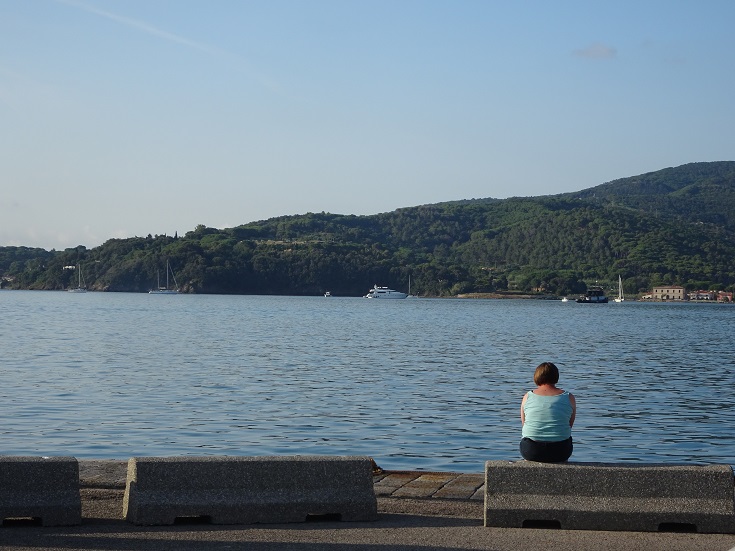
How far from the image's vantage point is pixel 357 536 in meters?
8.77

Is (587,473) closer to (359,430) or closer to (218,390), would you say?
(359,430)

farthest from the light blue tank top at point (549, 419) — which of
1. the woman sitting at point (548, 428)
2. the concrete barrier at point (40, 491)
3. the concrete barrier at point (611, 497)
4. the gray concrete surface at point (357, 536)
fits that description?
the concrete barrier at point (40, 491)

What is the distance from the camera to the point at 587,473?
9055 mm

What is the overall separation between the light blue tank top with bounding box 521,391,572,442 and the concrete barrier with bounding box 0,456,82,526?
393 cm

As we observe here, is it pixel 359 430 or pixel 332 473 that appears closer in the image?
pixel 332 473

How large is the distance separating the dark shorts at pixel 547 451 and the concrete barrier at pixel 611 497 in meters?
0.42

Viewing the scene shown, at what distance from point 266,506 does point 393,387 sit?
23262 mm

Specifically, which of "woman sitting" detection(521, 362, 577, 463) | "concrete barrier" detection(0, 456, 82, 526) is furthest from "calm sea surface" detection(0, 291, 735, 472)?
"concrete barrier" detection(0, 456, 82, 526)

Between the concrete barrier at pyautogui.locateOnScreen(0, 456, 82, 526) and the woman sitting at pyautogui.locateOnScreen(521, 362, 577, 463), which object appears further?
the woman sitting at pyautogui.locateOnScreen(521, 362, 577, 463)

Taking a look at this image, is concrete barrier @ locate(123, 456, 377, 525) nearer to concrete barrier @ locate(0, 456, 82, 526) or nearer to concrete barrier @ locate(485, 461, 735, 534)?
concrete barrier @ locate(0, 456, 82, 526)

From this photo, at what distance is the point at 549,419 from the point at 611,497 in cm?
88

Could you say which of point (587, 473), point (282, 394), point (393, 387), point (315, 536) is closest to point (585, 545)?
point (587, 473)

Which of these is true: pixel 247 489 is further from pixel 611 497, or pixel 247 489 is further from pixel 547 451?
pixel 611 497

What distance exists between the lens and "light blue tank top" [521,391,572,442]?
958 centimetres
